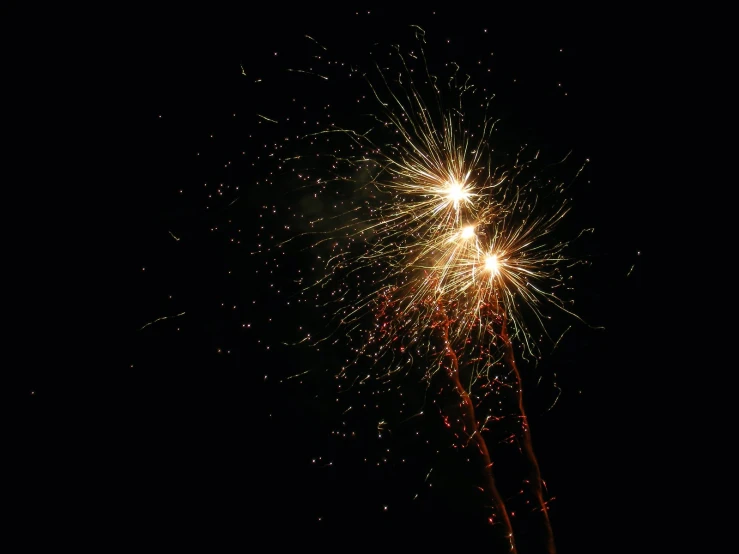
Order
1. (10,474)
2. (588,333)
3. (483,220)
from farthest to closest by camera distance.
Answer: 1. (588,333)
2. (483,220)
3. (10,474)

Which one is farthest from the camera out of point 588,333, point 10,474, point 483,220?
point 588,333

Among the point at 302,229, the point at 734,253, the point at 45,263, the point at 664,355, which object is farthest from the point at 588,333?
the point at 45,263

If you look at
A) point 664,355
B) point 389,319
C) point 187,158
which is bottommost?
point 664,355

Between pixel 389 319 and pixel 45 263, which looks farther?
pixel 389 319

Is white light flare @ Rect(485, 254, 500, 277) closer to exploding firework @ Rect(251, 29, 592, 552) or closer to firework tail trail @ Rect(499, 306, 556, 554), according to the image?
exploding firework @ Rect(251, 29, 592, 552)

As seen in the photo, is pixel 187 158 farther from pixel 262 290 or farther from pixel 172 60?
pixel 262 290

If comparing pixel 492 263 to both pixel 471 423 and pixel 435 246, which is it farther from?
pixel 471 423

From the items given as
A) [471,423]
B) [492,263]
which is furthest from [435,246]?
[471,423]

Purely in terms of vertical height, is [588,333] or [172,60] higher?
[172,60]

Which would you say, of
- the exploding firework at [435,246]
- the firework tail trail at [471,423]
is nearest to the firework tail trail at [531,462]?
the exploding firework at [435,246]
